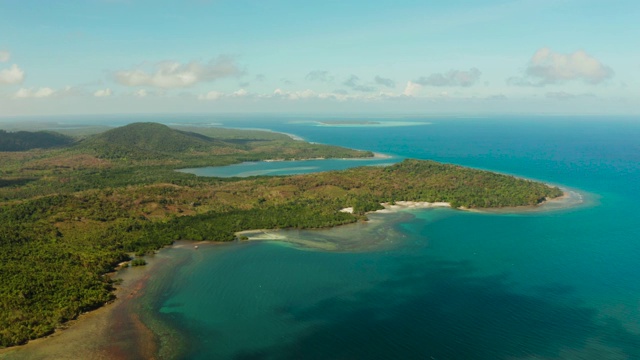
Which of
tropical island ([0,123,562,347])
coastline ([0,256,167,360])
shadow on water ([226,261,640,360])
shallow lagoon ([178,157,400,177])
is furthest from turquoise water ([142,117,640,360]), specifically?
shallow lagoon ([178,157,400,177])

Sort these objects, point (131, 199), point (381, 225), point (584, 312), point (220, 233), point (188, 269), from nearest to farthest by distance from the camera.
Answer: point (584, 312), point (188, 269), point (220, 233), point (381, 225), point (131, 199)

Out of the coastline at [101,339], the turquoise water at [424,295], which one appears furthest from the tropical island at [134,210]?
the turquoise water at [424,295]

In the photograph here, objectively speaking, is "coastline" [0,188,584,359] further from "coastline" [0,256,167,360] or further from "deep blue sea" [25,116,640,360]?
"deep blue sea" [25,116,640,360]

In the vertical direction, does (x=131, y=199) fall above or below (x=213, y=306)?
above

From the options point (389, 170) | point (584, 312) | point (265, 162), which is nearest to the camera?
point (584, 312)

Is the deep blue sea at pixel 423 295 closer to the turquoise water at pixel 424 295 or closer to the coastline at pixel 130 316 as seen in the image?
the turquoise water at pixel 424 295

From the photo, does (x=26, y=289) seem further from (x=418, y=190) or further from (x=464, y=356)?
(x=418, y=190)

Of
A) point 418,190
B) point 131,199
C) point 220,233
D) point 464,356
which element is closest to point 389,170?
point 418,190

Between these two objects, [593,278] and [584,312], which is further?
[593,278]
